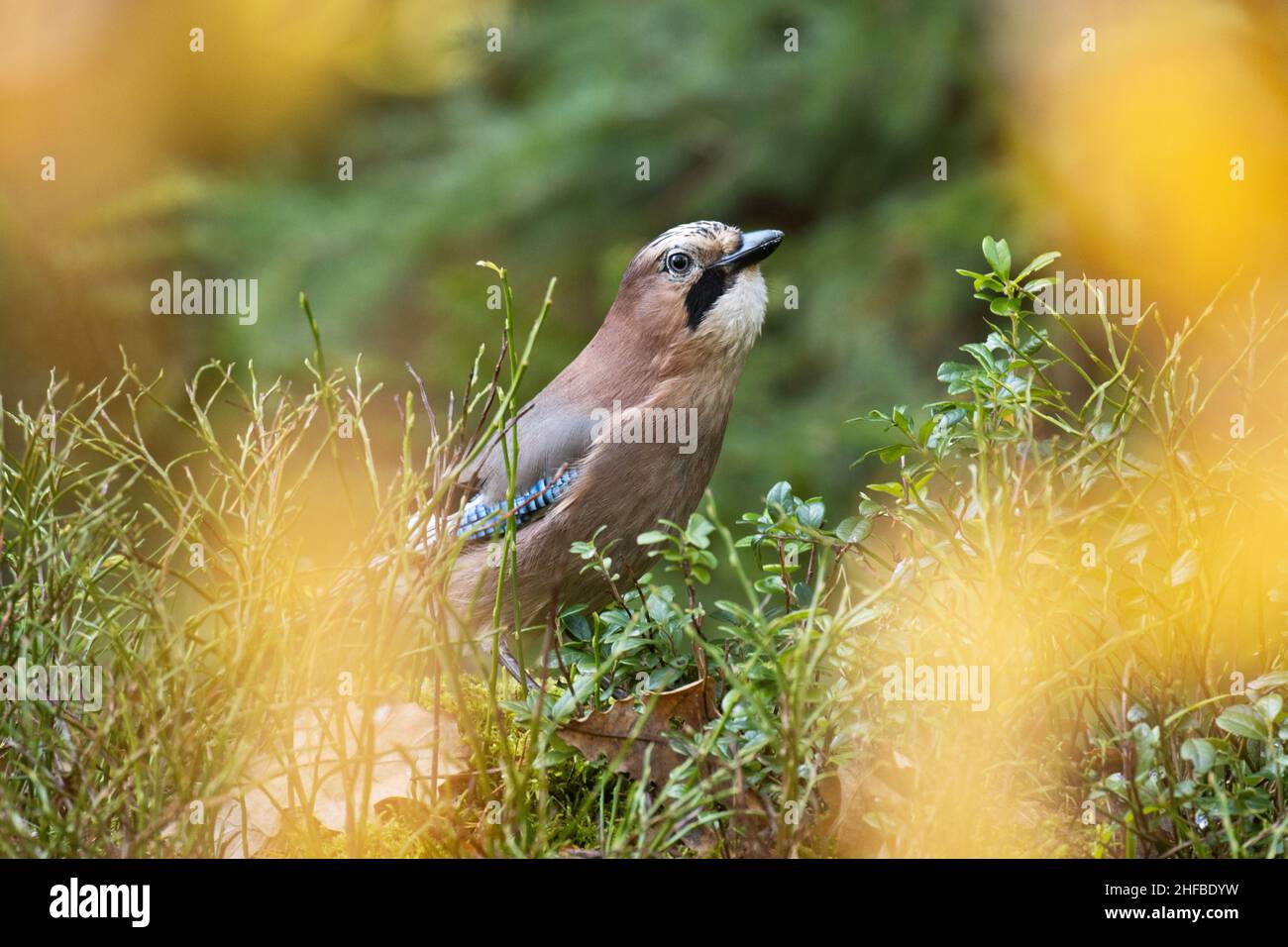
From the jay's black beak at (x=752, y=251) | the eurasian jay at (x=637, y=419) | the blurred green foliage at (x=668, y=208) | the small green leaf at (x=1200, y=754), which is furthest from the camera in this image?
the blurred green foliage at (x=668, y=208)

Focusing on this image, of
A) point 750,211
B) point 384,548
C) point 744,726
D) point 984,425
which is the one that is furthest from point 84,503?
point 750,211

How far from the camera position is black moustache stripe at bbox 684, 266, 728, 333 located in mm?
3357

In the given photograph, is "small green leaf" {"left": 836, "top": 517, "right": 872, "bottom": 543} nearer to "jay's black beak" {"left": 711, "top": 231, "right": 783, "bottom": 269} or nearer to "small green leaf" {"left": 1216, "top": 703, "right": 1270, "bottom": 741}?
"small green leaf" {"left": 1216, "top": 703, "right": 1270, "bottom": 741}

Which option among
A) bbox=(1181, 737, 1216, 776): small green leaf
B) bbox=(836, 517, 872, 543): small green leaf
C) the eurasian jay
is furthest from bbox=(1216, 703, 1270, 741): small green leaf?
the eurasian jay

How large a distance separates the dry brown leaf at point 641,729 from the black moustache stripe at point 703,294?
1658mm

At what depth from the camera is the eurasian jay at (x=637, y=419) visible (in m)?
3.17

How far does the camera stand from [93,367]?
201 inches

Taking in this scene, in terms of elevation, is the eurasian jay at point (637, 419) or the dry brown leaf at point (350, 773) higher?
the eurasian jay at point (637, 419)

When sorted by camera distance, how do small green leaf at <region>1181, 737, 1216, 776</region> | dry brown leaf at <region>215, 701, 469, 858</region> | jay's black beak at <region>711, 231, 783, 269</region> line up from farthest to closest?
1. jay's black beak at <region>711, 231, 783, 269</region>
2. dry brown leaf at <region>215, 701, 469, 858</region>
3. small green leaf at <region>1181, 737, 1216, 776</region>

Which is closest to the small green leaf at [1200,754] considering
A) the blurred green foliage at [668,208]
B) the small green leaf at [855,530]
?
the small green leaf at [855,530]

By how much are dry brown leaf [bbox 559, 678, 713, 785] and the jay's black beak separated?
174 cm

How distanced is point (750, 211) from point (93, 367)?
2573 millimetres

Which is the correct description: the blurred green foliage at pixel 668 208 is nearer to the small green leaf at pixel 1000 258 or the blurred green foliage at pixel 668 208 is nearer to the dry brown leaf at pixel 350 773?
the small green leaf at pixel 1000 258
